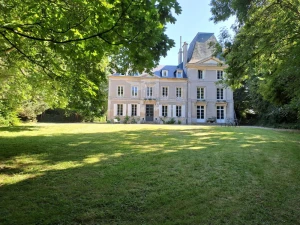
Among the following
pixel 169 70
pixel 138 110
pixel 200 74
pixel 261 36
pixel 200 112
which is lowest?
pixel 200 112

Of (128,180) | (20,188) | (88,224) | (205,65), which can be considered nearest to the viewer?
(88,224)

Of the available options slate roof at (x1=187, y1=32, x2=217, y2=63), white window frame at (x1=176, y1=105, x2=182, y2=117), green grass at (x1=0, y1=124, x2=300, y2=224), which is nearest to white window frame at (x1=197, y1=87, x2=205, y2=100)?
white window frame at (x1=176, y1=105, x2=182, y2=117)

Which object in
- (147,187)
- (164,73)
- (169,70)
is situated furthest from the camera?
(169,70)

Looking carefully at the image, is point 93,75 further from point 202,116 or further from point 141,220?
point 202,116

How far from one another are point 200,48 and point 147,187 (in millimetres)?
28300

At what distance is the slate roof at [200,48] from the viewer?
94.4 ft

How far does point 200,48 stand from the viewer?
A: 97.0 feet

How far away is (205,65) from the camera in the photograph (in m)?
27.9

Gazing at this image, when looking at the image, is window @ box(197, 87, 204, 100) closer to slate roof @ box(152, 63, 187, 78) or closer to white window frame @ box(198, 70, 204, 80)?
white window frame @ box(198, 70, 204, 80)

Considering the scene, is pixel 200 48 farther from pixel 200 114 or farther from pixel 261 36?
pixel 261 36

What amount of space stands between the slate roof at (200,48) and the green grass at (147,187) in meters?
23.9

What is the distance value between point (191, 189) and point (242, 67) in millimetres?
5006

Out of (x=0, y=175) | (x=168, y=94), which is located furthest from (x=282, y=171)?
(x=168, y=94)

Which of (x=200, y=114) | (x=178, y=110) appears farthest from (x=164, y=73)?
(x=200, y=114)
